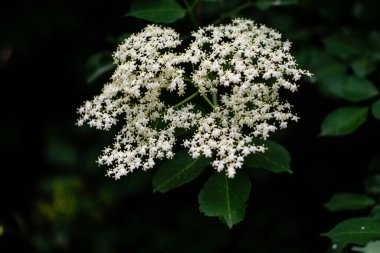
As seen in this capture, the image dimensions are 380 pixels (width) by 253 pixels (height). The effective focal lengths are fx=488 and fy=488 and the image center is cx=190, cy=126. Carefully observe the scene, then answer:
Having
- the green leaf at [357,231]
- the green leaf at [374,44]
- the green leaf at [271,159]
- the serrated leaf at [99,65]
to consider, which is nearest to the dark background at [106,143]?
the green leaf at [374,44]

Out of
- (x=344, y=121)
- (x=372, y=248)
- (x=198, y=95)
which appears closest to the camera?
(x=372, y=248)

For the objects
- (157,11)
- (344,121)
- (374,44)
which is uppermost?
→ (157,11)

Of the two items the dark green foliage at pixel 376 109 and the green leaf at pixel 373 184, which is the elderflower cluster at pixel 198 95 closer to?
the dark green foliage at pixel 376 109

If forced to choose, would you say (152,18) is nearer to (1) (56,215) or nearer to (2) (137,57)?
(2) (137,57)

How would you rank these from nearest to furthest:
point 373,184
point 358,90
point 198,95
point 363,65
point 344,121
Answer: point 198,95, point 373,184, point 344,121, point 358,90, point 363,65

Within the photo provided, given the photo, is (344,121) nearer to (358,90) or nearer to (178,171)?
(358,90)

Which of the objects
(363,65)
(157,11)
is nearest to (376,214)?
(363,65)

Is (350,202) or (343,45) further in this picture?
(343,45)
